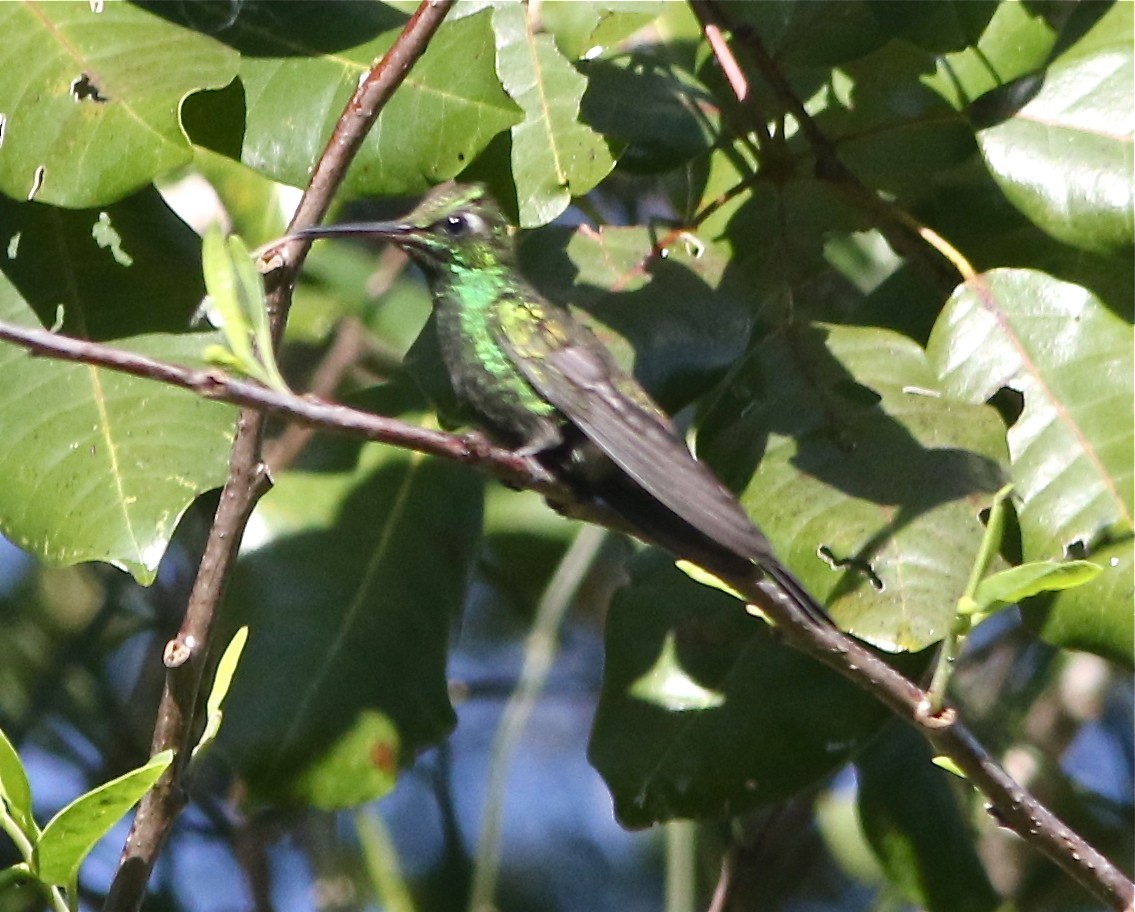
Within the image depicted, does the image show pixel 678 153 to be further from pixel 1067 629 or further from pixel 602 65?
pixel 1067 629

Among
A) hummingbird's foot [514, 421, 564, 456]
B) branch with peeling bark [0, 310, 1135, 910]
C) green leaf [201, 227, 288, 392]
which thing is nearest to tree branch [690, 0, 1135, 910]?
branch with peeling bark [0, 310, 1135, 910]

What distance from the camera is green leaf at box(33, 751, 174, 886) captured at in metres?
1.20

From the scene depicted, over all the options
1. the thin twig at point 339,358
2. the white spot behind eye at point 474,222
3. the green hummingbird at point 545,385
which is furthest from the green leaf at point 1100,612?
the thin twig at point 339,358

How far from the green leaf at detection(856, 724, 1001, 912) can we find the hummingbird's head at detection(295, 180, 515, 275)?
2.80ft

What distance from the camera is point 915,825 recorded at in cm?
217

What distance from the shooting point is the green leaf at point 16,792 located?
1.25m

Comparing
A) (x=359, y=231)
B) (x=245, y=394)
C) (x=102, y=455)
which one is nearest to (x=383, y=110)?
(x=359, y=231)

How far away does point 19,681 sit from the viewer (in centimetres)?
322

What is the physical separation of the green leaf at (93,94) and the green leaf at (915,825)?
125 centimetres

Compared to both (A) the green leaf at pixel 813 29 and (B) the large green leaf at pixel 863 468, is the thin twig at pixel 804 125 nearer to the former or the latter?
(A) the green leaf at pixel 813 29

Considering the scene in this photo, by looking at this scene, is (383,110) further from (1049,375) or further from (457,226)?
(1049,375)

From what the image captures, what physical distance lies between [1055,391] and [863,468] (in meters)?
0.29

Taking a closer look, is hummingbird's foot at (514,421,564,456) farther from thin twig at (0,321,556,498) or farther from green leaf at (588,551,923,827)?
thin twig at (0,321,556,498)

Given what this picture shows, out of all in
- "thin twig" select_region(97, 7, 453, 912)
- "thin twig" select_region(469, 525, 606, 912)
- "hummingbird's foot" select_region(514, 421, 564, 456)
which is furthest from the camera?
"thin twig" select_region(469, 525, 606, 912)
